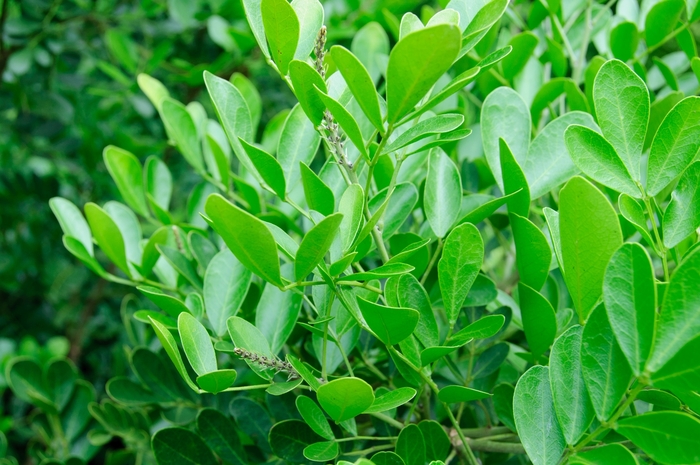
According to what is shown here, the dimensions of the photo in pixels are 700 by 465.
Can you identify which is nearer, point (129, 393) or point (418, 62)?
point (418, 62)

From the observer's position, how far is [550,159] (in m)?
0.50

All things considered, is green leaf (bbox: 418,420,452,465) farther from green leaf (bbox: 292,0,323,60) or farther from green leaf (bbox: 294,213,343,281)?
green leaf (bbox: 292,0,323,60)

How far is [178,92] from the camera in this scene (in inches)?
62.4

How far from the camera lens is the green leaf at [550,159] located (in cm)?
49

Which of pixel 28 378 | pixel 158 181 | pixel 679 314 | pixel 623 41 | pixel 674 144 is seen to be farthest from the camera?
pixel 28 378

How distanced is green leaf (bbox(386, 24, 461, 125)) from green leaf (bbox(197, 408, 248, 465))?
0.32 m

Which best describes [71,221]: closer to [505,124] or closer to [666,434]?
[505,124]

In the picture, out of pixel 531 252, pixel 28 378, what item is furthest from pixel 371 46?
pixel 28 378

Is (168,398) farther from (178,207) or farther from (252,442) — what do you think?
(178,207)

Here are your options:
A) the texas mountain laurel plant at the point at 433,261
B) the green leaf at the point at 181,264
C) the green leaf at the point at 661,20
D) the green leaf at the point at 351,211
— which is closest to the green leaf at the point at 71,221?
the texas mountain laurel plant at the point at 433,261

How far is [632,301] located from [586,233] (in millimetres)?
45

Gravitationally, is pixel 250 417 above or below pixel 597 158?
below

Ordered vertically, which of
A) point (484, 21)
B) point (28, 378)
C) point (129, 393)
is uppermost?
point (484, 21)

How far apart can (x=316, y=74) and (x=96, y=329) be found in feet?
4.60
